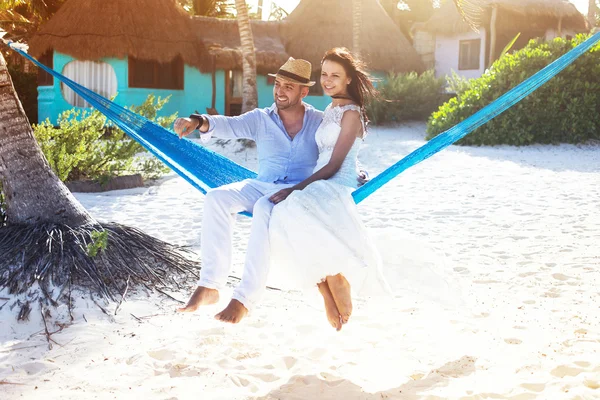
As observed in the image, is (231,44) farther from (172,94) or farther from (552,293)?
(552,293)

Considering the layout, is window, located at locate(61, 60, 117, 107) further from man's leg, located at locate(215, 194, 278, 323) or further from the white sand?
man's leg, located at locate(215, 194, 278, 323)

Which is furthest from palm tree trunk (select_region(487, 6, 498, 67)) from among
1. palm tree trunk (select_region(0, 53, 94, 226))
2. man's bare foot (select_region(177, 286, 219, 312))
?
man's bare foot (select_region(177, 286, 219, 312))

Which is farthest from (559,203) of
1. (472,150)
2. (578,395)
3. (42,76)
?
(42,76)

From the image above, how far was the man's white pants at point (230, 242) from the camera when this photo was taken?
6.97ft

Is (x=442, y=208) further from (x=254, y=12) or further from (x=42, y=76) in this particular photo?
(x=254, y=12)

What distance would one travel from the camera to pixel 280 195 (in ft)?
7.30

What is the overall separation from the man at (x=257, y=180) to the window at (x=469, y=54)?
38.8 feet

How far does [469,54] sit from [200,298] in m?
12.8

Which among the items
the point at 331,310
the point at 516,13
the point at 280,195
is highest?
the point at 516,13

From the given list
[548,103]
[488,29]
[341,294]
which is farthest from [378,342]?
[488,29]

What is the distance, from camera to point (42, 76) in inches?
465

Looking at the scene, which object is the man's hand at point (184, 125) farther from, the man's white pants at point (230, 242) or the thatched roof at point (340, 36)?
the thatched roof at point (340, 36)

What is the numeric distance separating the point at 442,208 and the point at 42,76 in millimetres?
9428

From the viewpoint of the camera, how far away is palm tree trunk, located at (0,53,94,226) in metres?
2.94
